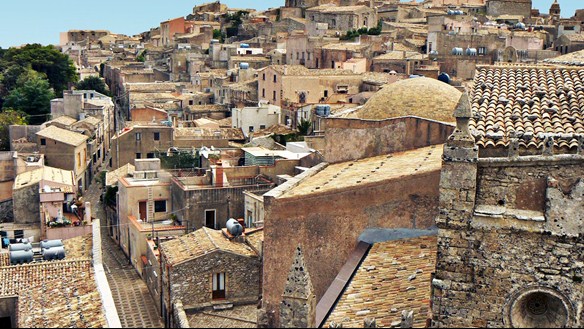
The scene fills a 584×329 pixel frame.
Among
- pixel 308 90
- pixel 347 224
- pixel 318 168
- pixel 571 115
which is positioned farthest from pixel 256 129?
pixel 571 115

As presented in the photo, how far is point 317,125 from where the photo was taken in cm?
3912

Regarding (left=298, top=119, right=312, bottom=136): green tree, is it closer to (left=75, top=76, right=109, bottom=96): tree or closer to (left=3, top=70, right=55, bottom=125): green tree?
(left=3, top=70, right=55, bottom=125): green tree

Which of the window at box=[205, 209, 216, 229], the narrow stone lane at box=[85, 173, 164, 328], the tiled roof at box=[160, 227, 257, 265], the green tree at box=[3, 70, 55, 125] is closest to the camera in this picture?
the tiled roof at box=[160, 227, 257, 265]

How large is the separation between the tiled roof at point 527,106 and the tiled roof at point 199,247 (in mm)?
10445

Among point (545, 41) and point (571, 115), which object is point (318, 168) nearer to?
point (571, 115)

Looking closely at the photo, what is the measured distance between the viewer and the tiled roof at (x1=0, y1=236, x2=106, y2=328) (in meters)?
15.5

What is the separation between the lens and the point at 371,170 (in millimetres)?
16625

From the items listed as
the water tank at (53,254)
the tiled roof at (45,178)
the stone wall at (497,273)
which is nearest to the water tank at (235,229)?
the water tank at (53,254)

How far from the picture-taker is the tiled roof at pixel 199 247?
21.1m

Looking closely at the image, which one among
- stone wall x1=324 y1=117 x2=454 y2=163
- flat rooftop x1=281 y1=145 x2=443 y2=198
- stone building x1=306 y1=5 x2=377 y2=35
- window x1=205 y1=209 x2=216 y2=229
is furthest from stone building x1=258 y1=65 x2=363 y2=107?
flat rooftop x1=281 y1=145 x2=443 y2=198

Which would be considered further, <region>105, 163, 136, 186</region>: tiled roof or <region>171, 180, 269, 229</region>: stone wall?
<region>105, 163, 136, 186</region>: tiled roof

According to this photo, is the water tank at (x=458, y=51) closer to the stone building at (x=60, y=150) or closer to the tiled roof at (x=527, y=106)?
the stone building at (x=60, y=150)

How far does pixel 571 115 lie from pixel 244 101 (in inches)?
1672

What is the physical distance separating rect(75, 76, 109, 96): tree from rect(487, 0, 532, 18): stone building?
151 ft
